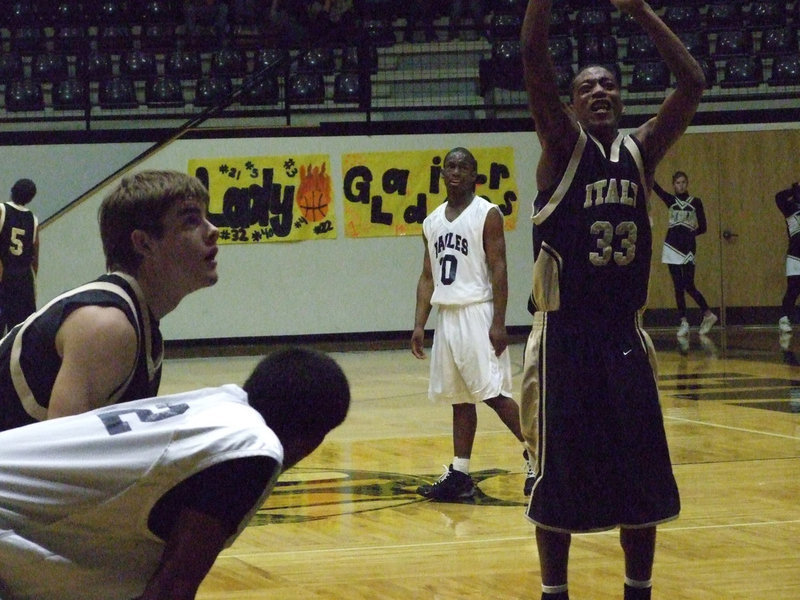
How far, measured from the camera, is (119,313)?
8.34 ft

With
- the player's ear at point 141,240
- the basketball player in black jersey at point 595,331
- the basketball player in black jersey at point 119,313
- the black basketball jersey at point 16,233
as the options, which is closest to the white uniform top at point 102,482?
the basketball player in black jersey at point 119,313

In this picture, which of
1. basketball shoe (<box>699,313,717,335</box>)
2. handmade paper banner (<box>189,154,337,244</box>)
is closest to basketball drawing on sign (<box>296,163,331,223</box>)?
handmade paper banner (<box>189,154,337,244</box>)

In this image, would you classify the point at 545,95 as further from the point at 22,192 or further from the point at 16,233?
the point at 22,192

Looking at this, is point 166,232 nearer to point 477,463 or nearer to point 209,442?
point 209,442

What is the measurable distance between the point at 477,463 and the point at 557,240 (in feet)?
12.4

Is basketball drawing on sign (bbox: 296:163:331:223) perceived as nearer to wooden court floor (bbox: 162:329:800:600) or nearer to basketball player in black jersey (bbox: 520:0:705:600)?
wooden court floor (bbox: 162:329:800:600)

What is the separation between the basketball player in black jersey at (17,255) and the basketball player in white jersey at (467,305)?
6.60m

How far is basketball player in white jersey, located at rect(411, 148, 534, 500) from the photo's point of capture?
6.77 metres

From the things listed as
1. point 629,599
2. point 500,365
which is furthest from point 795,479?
point 629,599

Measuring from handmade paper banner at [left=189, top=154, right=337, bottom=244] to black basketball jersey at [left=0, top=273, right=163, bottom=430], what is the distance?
14116 mm

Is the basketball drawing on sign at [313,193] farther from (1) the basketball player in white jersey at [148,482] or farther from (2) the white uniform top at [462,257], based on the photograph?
(1) the basketball player in white jersey at [148,482]

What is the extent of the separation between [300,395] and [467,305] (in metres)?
4.90

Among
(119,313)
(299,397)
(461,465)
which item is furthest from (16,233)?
(299,397)

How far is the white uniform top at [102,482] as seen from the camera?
201 cm
